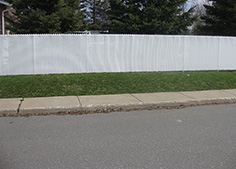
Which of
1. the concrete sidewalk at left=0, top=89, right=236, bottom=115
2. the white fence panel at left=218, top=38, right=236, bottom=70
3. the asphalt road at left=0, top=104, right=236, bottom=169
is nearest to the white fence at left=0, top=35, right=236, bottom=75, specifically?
the white fence panel at left=218, top=38, right=236, bottom=70

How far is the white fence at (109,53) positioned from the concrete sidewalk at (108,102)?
4.02 m

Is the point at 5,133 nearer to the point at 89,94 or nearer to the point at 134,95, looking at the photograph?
the point at 89,94

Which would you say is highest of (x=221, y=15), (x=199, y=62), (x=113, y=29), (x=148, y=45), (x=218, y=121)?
(x=221, y=15)

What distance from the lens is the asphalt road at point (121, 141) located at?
141 inches

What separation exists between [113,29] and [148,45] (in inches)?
292

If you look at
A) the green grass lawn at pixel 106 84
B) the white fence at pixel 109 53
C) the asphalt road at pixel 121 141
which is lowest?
the asphalt road at pixel 121 141

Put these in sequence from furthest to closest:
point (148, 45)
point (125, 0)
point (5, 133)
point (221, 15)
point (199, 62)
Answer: point (221, 15), point (125, 0), point (199, 62), point (148, 45), point (5, 133)

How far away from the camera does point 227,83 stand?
10844mm

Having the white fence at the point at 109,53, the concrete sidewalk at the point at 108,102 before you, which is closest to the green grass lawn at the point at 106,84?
the concrete sidewalk at the point at 108,102

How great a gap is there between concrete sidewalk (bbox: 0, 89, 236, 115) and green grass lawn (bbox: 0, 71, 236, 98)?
0.70m

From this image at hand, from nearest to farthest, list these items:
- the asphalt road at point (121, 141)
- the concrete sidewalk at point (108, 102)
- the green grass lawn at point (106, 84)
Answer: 1. the asphalt road at point (121, 141)
2. the concrete sidewalk at point (108, 102)
3. the green grass lawn at point (106, 84)

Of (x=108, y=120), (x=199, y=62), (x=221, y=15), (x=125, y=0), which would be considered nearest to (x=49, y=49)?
(x=108, y=120)

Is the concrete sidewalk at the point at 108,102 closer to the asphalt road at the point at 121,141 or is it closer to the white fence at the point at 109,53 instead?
the asphalt road at the point at 121,141

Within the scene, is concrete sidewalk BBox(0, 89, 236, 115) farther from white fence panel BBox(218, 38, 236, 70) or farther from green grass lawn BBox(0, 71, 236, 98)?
white fence panel BBox(218, 38, 236, 70)
